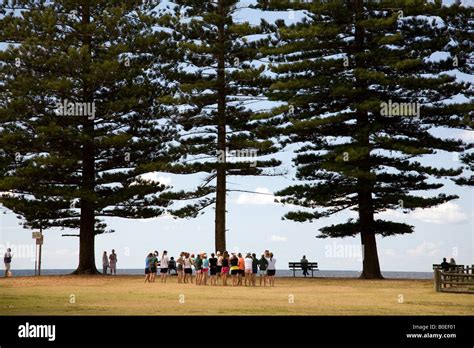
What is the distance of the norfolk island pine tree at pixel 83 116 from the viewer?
4316cm

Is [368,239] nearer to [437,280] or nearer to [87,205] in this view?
[437,280]

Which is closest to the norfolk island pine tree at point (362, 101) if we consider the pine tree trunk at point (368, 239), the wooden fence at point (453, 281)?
the pine tree trunk at point (368, 239)

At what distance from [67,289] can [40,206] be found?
1291cm

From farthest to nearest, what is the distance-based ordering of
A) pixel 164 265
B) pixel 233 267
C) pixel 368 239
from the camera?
pixel 368 239
pixel 164 265
pixel 233 267

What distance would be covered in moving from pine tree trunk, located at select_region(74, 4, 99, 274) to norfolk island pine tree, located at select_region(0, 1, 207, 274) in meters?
0.06

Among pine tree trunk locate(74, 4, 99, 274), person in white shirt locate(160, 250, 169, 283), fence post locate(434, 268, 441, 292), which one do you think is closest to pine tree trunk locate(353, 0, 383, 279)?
person in white shirt locate(160, 250, 169, 283)

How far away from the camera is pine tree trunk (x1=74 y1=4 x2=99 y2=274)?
146ft

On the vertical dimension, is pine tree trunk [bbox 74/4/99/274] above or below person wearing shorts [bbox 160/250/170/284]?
above

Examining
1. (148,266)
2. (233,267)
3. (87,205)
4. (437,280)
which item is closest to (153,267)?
(148,266)

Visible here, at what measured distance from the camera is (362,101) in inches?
1651

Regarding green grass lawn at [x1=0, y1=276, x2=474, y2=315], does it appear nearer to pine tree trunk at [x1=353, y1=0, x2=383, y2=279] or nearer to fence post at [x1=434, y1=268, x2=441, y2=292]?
fence post at [x1=434, y1=268, x2=441, y2=292]

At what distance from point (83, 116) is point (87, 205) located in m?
4.95

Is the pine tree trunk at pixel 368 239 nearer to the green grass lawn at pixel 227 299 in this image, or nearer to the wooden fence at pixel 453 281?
the green grass lawn at pixel 227 299

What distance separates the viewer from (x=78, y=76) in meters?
43.9
